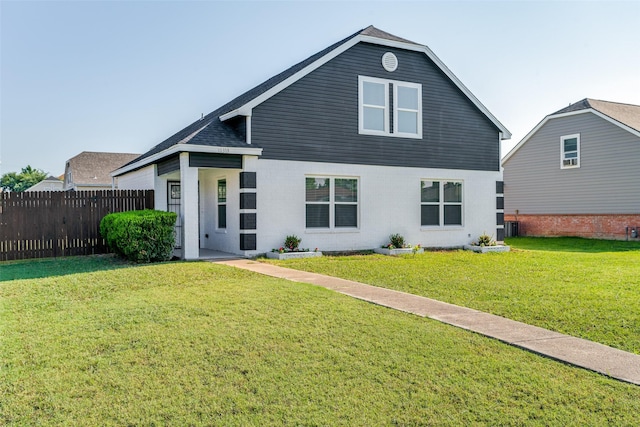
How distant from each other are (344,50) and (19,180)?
79.5m

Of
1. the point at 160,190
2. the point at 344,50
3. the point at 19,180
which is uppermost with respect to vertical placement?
the point at 344,50

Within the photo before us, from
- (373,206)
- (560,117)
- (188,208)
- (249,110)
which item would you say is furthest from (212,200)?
(560,117)

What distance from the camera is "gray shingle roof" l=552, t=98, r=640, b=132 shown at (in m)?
23.2

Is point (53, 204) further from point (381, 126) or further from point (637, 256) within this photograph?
point (637, 256)

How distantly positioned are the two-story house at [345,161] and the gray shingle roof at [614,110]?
8.18 metres

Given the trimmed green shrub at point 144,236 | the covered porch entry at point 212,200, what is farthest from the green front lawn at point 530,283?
the trimmed green shrub at point 144,236

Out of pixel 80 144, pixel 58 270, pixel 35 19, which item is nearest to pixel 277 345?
pixel 58 270

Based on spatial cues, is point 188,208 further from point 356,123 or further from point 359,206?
point 356,123

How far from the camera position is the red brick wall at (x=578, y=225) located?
22.7 m

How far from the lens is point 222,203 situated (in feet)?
51.9

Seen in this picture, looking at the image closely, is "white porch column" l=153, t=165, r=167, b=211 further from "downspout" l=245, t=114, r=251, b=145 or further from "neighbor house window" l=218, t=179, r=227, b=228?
"downspout" l=245, t=114, r=251, b=145

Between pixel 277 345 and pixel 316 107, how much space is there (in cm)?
1084

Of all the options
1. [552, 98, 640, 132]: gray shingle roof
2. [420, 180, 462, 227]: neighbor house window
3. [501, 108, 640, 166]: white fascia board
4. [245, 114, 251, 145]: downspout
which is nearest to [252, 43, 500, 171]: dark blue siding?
[245, 114, 251, 145]: downspout

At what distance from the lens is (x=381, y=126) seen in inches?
646
